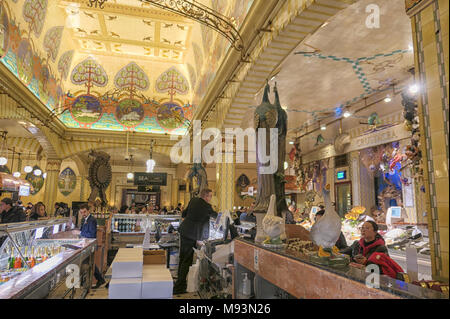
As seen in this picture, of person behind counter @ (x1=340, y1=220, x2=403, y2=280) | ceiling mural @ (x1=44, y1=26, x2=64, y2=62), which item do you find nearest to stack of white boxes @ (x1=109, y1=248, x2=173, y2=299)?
person behind counter @ (x1=340, y1=220, x2=403, y2=280)

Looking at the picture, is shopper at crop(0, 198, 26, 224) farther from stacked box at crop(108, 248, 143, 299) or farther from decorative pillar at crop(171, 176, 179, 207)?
decorative pillar at crop(171, 176, 179, 207)

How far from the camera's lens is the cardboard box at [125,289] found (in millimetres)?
1869

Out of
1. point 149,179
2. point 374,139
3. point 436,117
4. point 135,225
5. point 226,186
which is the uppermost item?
point 374,139

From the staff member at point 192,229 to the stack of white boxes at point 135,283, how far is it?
2823mm

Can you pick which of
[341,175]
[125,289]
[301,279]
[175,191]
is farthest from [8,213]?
[175,191]

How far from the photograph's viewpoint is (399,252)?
4551 millimetres

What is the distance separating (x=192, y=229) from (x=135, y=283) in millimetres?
3118

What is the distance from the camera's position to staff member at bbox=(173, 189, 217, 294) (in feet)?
15.9

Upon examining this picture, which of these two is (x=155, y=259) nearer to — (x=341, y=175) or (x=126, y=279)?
(x=126, y=279)

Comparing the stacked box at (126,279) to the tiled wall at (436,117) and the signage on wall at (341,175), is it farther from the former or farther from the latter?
the signage on wall at (341,175)

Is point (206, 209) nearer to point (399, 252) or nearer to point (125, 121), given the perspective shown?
point (399, 252)

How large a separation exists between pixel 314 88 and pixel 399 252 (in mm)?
4482

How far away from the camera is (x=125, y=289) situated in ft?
6.17
